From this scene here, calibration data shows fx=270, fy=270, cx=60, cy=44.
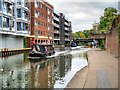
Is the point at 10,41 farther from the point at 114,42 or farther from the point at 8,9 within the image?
the point at 114,42

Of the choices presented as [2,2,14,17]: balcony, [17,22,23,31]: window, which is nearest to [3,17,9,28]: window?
[2,2,14,17]: balcony

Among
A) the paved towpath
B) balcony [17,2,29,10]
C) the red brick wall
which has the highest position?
balcony [17,2,29,10]

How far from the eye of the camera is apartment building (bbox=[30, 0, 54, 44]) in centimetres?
7762

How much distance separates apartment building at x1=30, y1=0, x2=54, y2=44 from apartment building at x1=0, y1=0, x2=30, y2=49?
438 inches

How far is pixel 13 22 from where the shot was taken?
182 feet

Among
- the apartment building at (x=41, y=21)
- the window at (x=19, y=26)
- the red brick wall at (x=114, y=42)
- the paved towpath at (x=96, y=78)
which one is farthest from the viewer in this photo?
the apartment building at (x=41, y=21)

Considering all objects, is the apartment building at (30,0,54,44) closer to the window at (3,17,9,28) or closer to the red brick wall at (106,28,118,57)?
the window at (3,17,9,28)

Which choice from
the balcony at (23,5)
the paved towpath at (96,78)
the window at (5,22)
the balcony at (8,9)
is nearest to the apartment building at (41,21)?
the balcony at (23,5)

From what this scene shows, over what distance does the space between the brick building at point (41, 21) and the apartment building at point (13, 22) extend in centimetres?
1103

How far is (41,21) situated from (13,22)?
3085cm

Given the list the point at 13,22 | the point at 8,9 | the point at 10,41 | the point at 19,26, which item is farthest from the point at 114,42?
the point at 19,26

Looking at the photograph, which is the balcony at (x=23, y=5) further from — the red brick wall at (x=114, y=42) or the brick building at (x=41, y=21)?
the red brick wall at (x=114, y=42)

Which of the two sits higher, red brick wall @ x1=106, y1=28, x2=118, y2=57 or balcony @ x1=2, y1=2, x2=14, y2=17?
balcony @ x1=2, y1=2, x2=14, y2=17

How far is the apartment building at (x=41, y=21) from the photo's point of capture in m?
77.6
